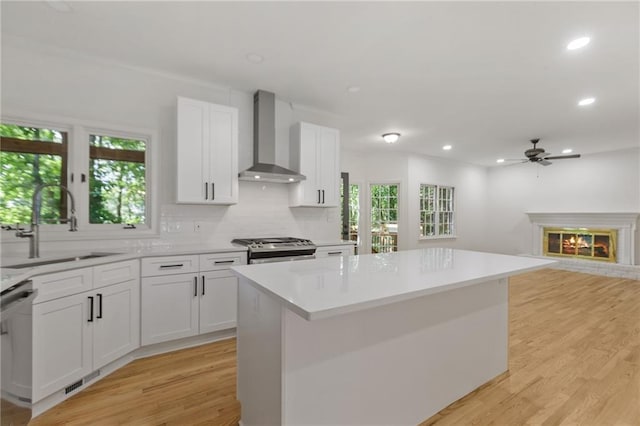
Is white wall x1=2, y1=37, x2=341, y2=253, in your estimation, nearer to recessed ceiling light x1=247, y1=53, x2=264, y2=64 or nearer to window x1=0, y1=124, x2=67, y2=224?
window x1=0, y1=124, x2=67, y2=224

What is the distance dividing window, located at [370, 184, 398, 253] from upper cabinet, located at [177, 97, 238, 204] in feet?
14.2

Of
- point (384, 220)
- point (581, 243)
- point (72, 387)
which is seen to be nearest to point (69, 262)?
point (72, 387)

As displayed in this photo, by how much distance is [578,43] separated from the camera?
254 centimetres

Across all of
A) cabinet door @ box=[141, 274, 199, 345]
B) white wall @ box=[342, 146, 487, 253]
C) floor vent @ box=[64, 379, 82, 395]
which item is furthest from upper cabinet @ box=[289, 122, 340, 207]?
floor vent @ box=[64, 379, 82, 395]

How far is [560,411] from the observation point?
1.91 m

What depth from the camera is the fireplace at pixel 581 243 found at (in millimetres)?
6519

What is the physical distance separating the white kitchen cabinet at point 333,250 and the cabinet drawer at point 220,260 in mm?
938

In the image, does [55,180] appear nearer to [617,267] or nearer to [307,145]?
[307,145]

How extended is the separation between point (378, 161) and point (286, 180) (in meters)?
3.72

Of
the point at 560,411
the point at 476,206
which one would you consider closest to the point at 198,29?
the point at 560,411

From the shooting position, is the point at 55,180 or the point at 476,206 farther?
the point at 476,206

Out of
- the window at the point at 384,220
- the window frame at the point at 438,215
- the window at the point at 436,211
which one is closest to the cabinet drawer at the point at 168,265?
the window at the point at 384,220

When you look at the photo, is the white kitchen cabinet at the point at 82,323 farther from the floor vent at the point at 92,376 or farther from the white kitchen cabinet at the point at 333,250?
the white kitchen cabinet at the point at 333,250

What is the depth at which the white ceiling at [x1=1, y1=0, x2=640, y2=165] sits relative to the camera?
7.19ft
